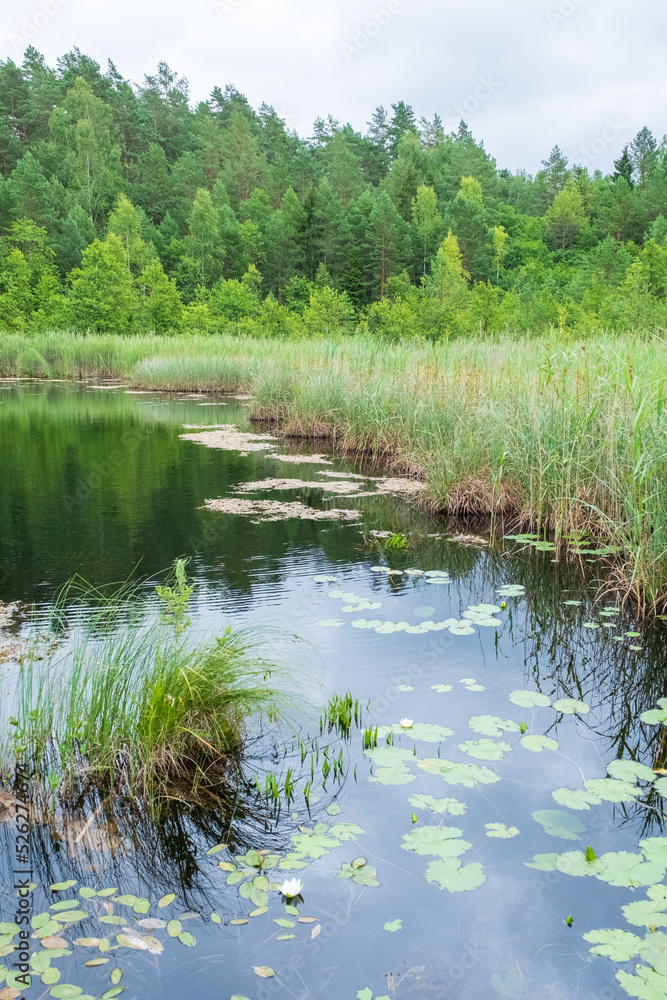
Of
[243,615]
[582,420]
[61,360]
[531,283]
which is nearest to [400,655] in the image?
[243,615]

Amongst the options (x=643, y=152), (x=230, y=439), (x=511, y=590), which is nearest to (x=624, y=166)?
(x=643, y=152)

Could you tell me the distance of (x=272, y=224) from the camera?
4766 cm

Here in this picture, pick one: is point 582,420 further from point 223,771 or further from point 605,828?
point 223,771

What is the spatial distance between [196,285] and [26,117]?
20644 mm

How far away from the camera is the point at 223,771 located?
2584 mm

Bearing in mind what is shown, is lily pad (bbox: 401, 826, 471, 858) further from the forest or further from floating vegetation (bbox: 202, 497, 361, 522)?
the forest

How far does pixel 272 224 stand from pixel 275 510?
149ft

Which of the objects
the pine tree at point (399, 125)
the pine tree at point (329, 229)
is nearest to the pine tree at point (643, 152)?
the pine tree at point (399, 125)

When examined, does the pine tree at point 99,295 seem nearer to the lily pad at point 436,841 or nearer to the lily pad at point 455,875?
the lily pad at point 436,841

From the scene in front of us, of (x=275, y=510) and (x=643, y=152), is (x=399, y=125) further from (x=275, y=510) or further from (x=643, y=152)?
(x=275, y=510)

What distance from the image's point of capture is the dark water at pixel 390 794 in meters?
1.82

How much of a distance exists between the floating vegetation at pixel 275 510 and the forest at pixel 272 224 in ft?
66.2

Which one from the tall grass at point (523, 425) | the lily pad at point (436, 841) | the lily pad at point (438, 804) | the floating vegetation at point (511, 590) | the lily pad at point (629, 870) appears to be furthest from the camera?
the floating vegetation at point (511, 590)

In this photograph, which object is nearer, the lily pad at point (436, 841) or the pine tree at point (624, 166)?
the lily pad at point (436, 841)
